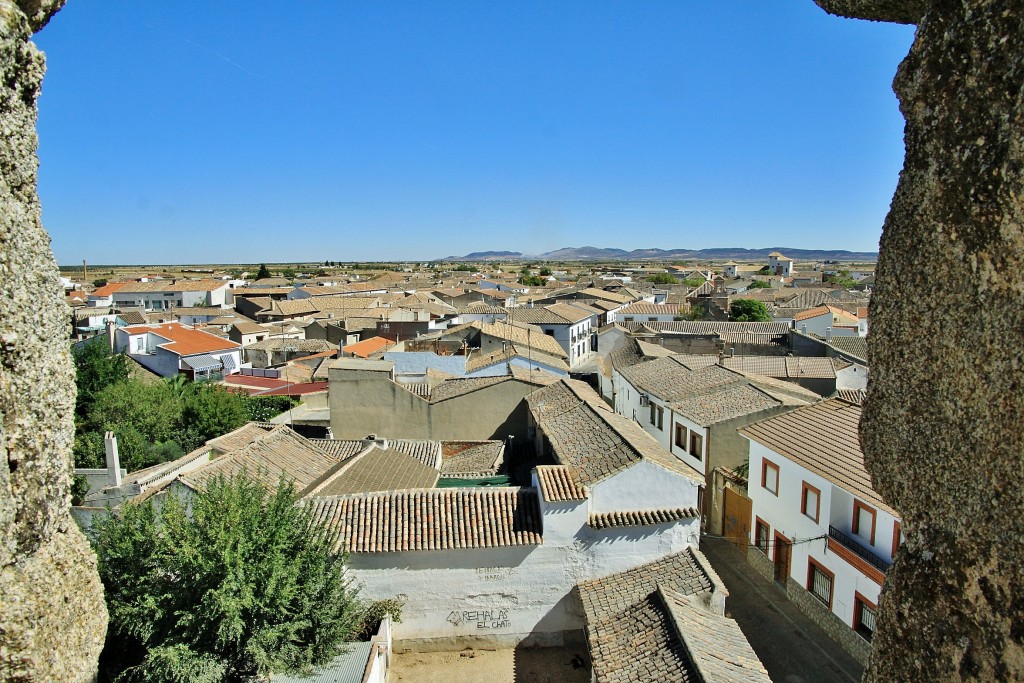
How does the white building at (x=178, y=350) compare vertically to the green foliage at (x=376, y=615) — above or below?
above

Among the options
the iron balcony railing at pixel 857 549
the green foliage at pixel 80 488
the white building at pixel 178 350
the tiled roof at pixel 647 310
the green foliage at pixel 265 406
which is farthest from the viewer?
the tiled roof at pixel 647 310

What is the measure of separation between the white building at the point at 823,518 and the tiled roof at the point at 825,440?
2 cm

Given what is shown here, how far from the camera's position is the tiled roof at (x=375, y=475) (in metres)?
15.8

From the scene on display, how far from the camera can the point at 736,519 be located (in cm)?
1794

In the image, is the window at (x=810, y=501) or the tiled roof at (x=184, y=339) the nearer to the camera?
the window at (x=810, y=501)

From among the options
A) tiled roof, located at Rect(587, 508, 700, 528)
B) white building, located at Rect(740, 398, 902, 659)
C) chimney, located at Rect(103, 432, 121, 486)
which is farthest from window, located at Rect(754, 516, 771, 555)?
chimney, located at Rect(103, 432, 121, 486)

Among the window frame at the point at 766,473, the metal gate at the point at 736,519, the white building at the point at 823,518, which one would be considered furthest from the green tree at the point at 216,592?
the metal gate at the point at 736,519

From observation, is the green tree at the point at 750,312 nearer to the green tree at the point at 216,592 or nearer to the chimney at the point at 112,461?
the chimney at the point at 112,461

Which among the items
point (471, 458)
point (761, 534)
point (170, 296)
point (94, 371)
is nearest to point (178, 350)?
point (94, 371)

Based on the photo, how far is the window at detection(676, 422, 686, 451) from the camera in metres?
20.8

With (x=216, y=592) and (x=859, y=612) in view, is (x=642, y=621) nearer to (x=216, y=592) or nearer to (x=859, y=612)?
(x=859, y=612)

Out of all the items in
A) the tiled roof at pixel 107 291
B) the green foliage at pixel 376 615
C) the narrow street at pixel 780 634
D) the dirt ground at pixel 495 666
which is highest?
the tiled roof at pixel 107 291

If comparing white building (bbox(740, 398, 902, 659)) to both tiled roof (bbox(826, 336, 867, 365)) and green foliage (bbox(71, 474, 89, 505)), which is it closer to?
green foliage (bbox(71, 474, 89, 505))

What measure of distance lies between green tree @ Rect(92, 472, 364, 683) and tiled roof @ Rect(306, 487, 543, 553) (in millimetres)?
2386
